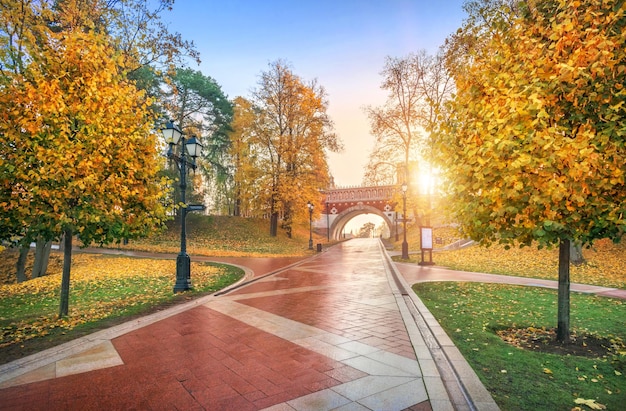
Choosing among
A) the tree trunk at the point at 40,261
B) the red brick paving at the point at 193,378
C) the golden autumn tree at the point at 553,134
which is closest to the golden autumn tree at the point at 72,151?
the red brick paving at the point at 193,378

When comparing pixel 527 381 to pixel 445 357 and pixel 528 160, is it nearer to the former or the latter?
pixel 445 357

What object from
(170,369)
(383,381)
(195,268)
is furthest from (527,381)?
(195,268)

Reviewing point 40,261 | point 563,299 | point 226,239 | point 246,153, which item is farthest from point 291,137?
point 563,299

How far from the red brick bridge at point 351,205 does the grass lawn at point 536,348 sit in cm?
3358

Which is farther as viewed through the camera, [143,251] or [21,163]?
[143,251]

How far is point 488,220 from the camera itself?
4.89 meters

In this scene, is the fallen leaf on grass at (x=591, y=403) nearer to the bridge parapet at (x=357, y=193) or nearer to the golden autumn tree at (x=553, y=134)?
the golden autumn tree at (x=553, y=134)

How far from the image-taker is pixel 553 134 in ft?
13.6

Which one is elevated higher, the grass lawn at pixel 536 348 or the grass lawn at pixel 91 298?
the grass lawn at pixel 536 348

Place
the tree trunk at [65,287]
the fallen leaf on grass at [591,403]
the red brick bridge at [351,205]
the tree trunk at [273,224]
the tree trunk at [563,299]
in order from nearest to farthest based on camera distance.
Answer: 1. the fallen leaf on grass at [591,403]
2. the tree trunk at [563,299]
3. the tree trunk at [65,287]
4. the tree trunk at [273,224]
5. the red brick bridge at [351,205]

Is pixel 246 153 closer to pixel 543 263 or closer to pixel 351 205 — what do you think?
pixel 351 205

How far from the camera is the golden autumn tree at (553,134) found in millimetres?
3883

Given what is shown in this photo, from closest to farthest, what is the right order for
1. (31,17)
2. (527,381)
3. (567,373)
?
(527,381), (567,373), (31,17)

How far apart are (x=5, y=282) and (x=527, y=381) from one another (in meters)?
21.8
